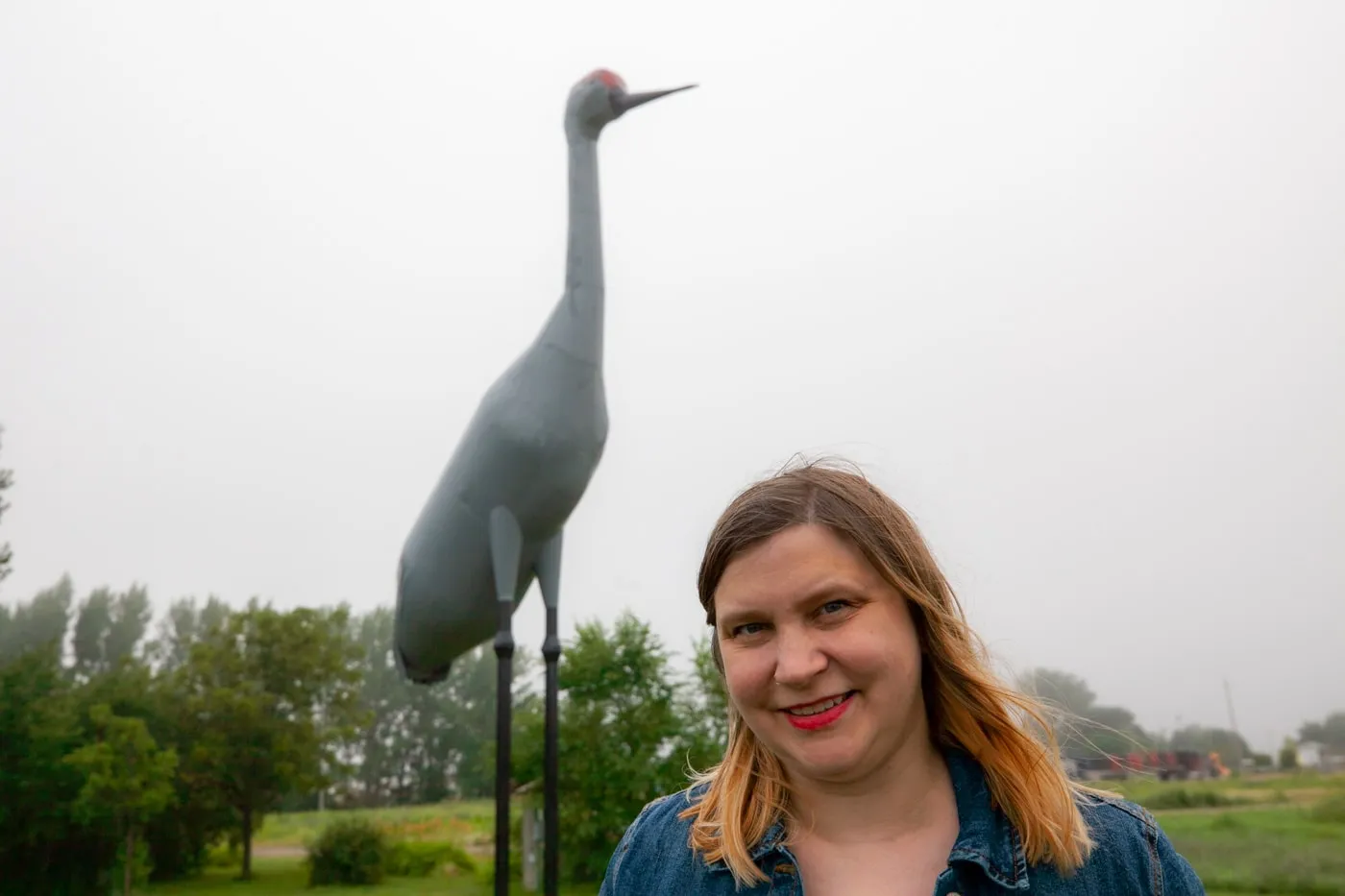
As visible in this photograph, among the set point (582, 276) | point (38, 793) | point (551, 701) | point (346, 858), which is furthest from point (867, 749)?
point (346, 858)

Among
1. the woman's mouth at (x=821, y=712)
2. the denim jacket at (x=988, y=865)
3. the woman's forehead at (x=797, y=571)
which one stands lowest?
the denim jacket at (x=988, y=865)

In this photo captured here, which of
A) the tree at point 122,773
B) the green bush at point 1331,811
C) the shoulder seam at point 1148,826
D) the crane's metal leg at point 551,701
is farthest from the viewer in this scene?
the tree at point 122,773

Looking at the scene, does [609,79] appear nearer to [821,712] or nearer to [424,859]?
[821,712]

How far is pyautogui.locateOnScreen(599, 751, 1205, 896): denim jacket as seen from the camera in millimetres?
1132

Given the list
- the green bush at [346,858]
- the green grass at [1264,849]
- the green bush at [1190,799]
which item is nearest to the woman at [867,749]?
the green grass at [1264,849]

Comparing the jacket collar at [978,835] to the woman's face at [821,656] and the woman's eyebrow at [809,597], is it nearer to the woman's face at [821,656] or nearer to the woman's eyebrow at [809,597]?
the woman's face at [821,656]

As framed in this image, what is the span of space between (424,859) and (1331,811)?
10533 millimetres

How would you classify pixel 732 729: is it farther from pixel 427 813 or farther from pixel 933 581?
pixel 427 813

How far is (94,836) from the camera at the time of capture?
11.3 meters

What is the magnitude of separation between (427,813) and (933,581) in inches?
674

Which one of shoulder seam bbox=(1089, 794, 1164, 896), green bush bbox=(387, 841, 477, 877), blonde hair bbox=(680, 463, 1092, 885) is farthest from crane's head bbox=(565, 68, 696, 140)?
green bush bbox=(387, 841, 477, 877)

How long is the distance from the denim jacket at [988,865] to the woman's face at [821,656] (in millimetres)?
112

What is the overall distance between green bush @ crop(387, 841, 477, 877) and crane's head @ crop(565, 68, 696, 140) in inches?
403

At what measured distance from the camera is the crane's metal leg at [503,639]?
19.3ft
